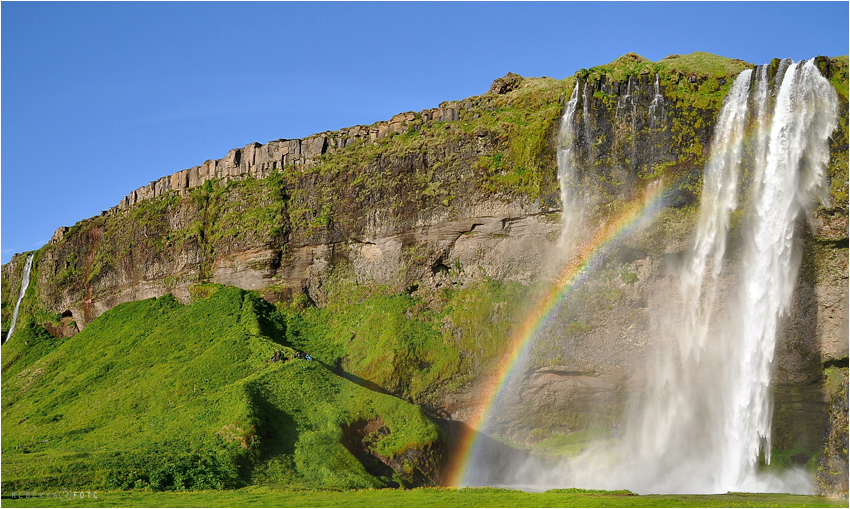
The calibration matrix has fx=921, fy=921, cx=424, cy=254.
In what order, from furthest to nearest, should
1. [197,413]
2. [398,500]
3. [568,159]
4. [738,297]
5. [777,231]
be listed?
[568,159], [738,297], [777,231], [197,413], [398,500]

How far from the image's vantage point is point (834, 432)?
140 ft

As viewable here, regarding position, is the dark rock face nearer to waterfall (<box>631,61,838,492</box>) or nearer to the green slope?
waterfall (<box>631,61,838,492</box>)

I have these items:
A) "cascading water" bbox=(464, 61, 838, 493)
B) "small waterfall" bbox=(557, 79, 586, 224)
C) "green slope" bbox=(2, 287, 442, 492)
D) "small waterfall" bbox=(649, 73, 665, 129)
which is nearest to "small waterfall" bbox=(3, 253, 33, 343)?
"green slope" bbox=(2, 287, 442, 492)

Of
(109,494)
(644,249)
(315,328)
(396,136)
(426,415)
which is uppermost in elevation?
(396,136)

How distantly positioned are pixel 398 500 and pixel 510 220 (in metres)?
21.7

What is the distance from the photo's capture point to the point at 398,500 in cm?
3609

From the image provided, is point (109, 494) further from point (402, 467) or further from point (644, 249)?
point (644, 249)

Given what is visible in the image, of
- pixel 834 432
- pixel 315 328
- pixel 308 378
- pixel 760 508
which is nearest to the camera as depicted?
pixel 760 508

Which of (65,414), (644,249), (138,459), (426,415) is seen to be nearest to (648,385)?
(644,249)

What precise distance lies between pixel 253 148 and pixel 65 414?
2374 cm

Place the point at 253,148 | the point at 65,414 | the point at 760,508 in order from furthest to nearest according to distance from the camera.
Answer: the point at 253,148 → the point at 65,414 → the point at 760,508

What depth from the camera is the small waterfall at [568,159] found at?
51.3 metres

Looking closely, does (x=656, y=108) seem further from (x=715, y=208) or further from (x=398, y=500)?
(x=398, y=500)

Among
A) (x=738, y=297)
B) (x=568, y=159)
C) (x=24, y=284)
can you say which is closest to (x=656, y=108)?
(x=568, y=159)
